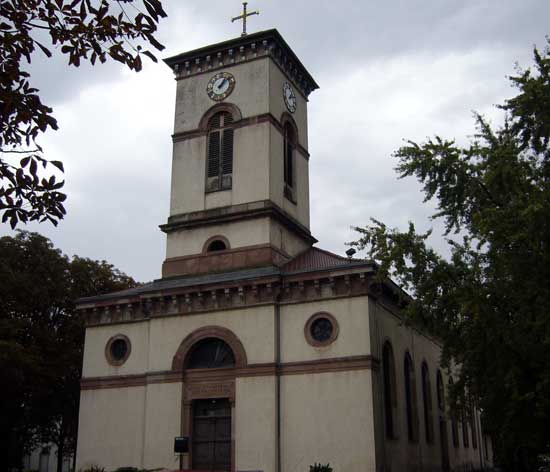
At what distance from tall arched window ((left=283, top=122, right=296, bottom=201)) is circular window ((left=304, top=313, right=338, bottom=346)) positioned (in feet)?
25.6

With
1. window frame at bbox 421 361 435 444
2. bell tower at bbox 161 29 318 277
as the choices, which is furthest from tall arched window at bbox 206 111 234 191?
window frame at bbox 421 361 435 444

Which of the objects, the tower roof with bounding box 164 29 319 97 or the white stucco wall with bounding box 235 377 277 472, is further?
the tower roof with bounding box 164 29 319 97

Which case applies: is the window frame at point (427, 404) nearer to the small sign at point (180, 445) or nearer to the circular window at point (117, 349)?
the small sign at point (180, 445)

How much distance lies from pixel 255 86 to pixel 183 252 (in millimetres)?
8392

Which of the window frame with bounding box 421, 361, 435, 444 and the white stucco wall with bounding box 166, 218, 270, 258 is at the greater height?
the white stucco wall with bounding box 166, 218, 270, 258

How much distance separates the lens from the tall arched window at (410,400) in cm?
2877

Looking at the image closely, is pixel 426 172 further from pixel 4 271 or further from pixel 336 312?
pixel 4 271

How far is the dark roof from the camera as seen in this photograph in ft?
85.7

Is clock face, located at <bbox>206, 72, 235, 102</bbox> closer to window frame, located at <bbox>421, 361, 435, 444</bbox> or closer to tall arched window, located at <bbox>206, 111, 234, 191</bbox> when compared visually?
tall arched window, located at <bbox>206, 111, 234, 191</bbox>

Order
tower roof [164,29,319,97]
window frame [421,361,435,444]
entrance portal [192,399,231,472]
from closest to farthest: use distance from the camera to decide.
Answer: entrance portal [192,399,231,472] → window frame [421,361,435,444] → tower roof [164,29,319,97]

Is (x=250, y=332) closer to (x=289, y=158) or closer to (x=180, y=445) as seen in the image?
(x=180, y=445)

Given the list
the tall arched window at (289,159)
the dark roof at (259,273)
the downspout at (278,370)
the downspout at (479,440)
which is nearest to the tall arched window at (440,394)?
the downspout at (479,440)

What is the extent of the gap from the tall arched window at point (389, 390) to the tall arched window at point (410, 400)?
94.4 inches

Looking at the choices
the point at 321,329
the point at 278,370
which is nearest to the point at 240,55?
the point at 321,329
